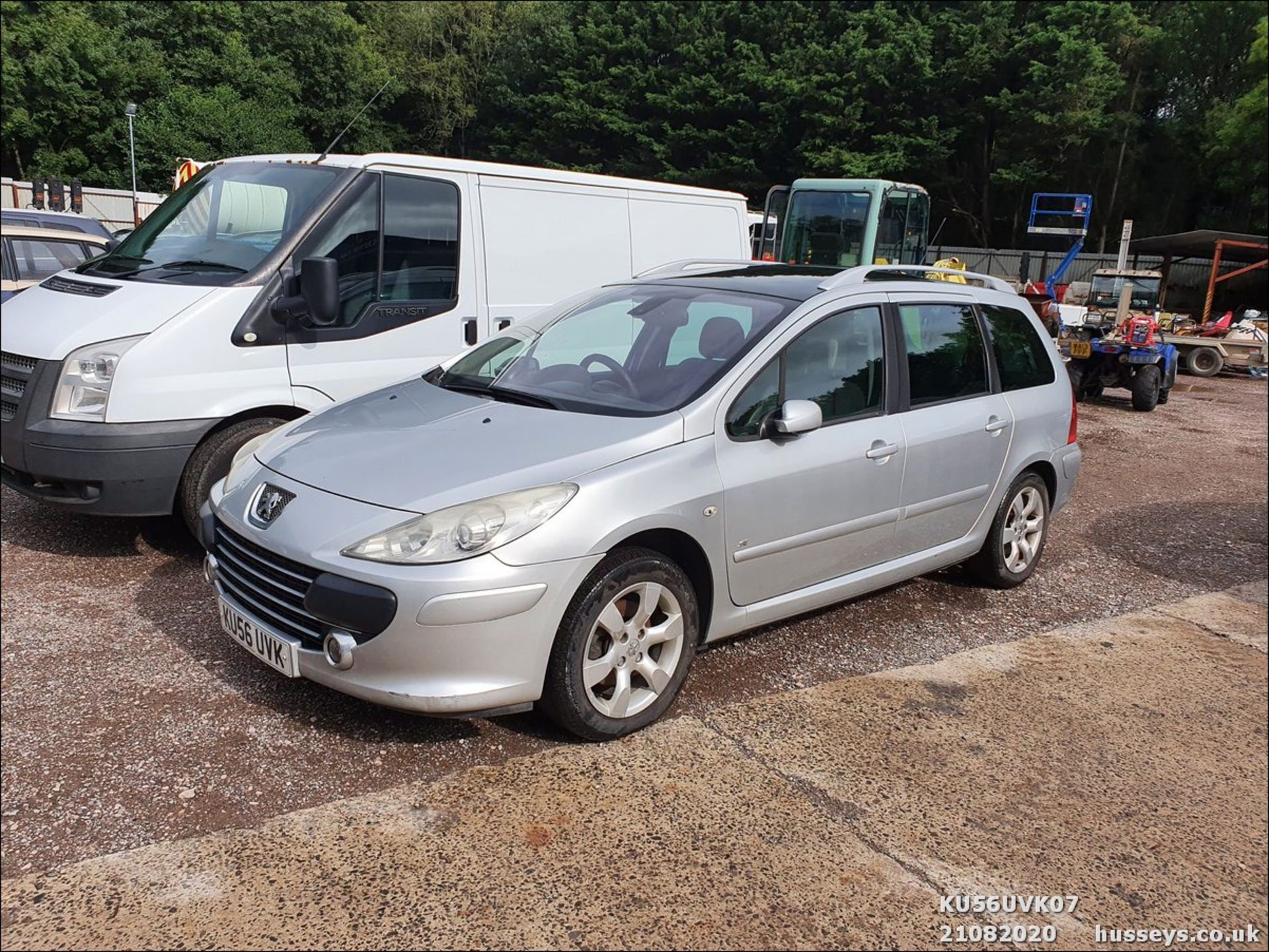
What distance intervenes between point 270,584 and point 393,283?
8.49 ft

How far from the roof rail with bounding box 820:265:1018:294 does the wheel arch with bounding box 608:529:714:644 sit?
1.41m

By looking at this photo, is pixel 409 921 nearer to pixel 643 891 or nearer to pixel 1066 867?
pixel 643 891

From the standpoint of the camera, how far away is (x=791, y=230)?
15.4 m

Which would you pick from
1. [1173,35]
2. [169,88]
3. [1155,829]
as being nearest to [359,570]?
[1155,829]

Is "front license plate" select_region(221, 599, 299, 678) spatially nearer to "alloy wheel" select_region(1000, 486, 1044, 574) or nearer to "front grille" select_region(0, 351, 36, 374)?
"front grille" select_region(0, 351, 36, 374)

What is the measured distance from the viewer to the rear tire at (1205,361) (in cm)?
1764

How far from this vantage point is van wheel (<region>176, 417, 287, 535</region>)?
469 centimetres

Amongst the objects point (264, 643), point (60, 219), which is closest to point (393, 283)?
point (264, 643)

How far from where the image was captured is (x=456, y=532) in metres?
2.95

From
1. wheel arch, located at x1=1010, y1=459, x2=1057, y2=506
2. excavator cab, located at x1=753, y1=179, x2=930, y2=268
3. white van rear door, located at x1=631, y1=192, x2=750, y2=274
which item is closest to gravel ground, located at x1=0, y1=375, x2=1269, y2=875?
wheel arch, located at x1=1010, y1=459, x2=1057, y2=506

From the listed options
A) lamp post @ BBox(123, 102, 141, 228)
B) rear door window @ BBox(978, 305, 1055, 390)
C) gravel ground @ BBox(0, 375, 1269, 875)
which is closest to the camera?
gravel ground @ BBox(0, 375, 1269, 875)

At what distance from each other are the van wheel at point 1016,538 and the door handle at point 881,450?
1.11 meters

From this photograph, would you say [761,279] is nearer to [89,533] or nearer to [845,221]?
[89,533]

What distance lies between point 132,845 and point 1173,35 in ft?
16.9
